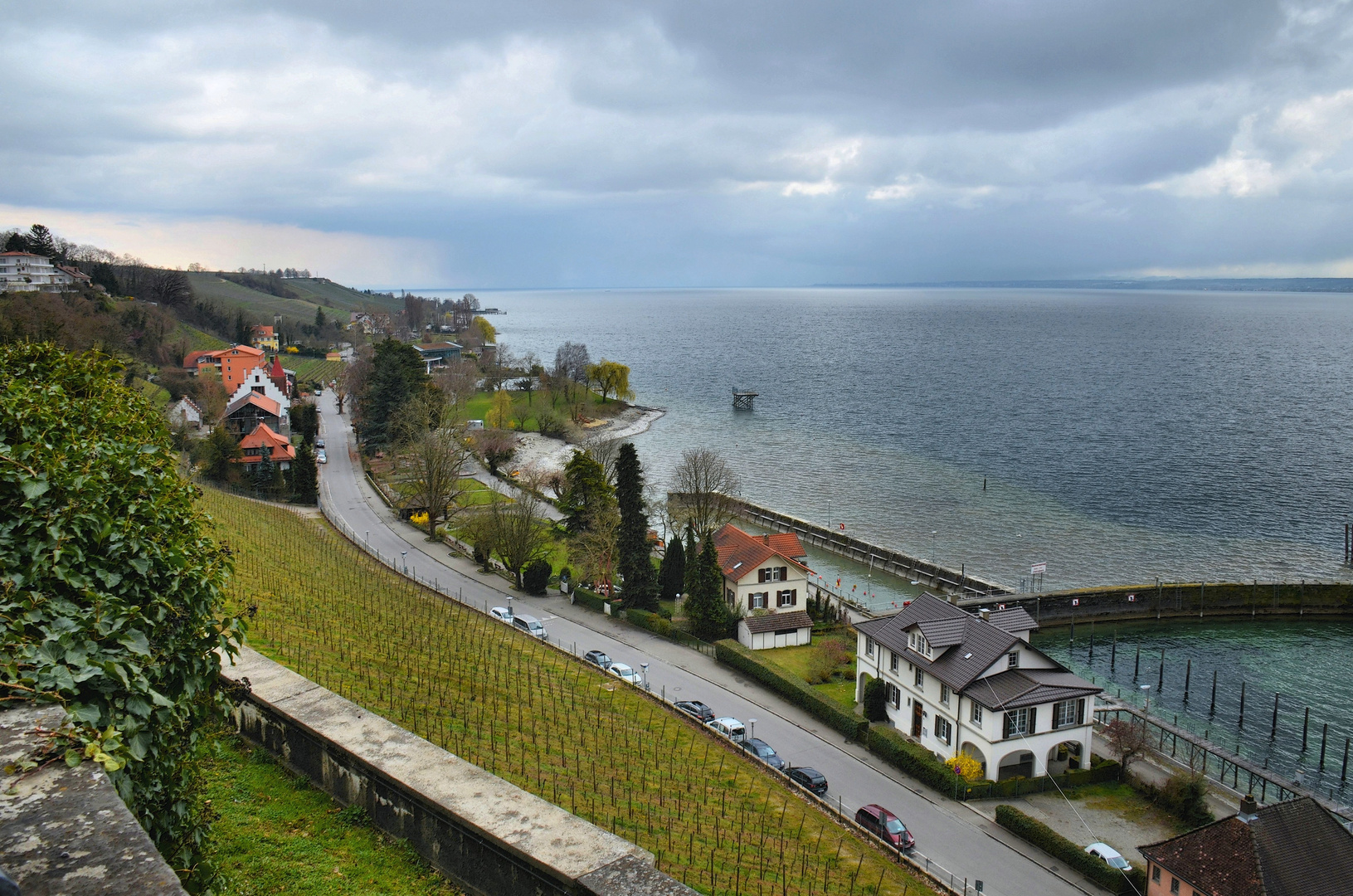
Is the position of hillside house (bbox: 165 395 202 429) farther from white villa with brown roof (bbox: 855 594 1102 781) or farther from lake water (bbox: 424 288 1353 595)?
white villa with brown roof (bbox: 855 594 1102 781)

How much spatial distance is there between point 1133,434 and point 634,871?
109842mm

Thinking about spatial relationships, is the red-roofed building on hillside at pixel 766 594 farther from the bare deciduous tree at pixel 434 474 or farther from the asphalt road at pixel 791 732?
the bare deciduous tree at pixel 434 474

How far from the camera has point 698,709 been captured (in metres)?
33.7

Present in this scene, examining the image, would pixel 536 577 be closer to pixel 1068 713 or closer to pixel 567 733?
pixel 567 733

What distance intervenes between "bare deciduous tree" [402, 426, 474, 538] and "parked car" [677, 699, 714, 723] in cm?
3049

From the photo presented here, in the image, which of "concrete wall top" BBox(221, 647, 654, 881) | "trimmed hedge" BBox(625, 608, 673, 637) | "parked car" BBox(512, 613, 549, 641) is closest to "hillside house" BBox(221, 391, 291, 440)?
"parked car" BBox(512, 613, 549, 641)

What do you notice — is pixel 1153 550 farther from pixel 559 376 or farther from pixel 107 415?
pixel 559 376

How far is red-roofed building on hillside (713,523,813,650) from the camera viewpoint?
43.9 m

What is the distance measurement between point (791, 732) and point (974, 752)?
6939mm

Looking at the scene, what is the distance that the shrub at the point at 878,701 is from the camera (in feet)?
119

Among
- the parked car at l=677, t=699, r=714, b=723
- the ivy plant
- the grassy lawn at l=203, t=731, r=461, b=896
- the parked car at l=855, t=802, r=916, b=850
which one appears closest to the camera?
the ivy plant

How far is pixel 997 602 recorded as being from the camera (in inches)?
1978

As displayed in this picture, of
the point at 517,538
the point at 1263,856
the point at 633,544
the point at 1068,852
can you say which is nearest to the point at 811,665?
the point at 633,544

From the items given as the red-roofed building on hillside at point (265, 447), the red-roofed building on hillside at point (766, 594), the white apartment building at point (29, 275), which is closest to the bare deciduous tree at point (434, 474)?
the red-roofed building on hillside at point (265, 447)
